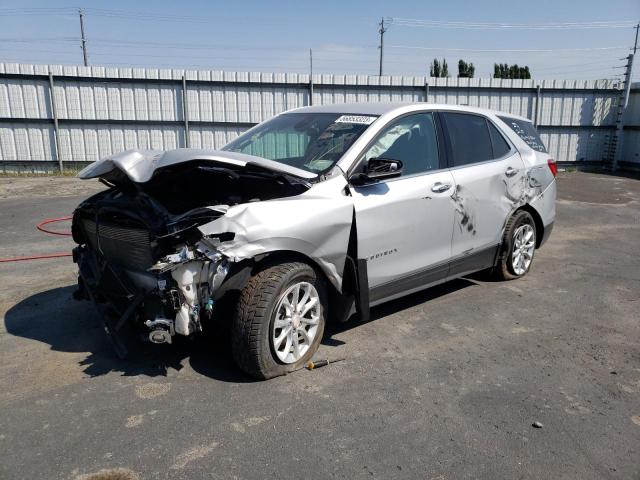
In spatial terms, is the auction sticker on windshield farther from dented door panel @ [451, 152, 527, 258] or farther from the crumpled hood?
dented door panel @ [451, 152, 527, 258]

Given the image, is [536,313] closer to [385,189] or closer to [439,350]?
[439,350]

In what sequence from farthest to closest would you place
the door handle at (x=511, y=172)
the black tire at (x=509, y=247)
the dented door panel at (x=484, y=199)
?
the black tire at (x=509, y=247)
the door handle at (x=511, y=172)
the dented door panel at (x=484, y=199)

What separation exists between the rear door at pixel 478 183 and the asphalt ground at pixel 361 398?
536mm

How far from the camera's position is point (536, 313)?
5.09 meters

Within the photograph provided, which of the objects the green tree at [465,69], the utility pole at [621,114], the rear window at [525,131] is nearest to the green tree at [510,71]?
the green tree at [465,69]

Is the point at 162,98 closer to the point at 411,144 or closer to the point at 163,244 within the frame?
the point at 411,144

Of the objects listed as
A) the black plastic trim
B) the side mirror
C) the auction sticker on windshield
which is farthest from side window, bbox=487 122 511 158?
the side mirror

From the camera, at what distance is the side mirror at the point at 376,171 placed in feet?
13.2

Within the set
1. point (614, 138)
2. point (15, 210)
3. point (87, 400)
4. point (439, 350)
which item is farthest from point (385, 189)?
point (614, 138)

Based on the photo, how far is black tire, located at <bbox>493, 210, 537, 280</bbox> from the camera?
5633mm

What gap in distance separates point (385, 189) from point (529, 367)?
169 centimetres

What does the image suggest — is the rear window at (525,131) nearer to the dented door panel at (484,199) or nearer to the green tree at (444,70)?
the dented door panel at (484,199)

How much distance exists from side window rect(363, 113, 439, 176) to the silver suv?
1 centimetres

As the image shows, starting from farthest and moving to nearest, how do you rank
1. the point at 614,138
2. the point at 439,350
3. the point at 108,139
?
the point at 614,138 < the point at 108,139 < the point at 439,350
